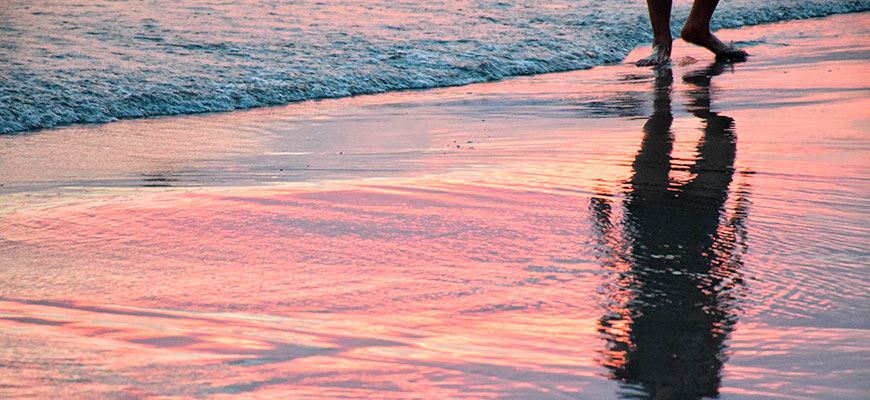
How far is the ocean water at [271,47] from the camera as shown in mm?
4879

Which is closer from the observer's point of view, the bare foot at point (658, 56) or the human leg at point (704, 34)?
the human leg at point (704, 34)

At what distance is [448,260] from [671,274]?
521 mm

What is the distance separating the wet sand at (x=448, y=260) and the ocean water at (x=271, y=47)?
950 mm

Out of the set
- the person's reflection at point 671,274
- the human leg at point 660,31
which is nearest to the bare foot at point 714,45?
the human leg at point 660,31

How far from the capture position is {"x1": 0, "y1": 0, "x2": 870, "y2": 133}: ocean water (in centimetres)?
488

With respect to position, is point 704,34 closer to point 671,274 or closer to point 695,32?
point 695,32

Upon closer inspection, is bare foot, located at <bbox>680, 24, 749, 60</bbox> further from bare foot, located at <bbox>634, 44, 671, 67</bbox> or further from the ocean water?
the ocean water

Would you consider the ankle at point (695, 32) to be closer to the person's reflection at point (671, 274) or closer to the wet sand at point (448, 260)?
the wet sand at point (448, 260)

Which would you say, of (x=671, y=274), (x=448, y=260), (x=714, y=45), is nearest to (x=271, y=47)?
(x=714, y=45)

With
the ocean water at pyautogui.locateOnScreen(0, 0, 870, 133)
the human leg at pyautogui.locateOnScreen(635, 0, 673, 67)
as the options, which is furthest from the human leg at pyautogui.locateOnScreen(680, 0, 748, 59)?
the ocean water at pyautogui.locateOnScreen(0, 0, 870, 133)

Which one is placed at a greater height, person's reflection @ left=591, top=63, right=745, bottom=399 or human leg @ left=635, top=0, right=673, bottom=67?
human leg @ left=635, top=0, right=673, bottom=67

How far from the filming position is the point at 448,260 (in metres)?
1.99

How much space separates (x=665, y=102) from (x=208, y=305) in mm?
3274

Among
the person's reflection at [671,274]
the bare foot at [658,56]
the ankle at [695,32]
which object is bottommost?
the person's reflection at [671,274]
